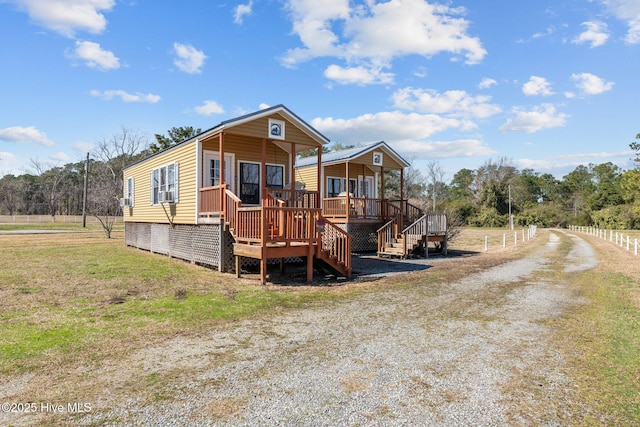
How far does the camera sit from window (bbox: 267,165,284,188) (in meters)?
13.9

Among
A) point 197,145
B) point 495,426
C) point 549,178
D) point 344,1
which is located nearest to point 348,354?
point 495,426

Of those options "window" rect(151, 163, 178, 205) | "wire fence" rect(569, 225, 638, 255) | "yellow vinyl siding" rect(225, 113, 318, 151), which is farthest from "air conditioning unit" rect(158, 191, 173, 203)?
"wire fence" rect(569, 225, 638, 255)

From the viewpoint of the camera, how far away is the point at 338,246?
10.5 m

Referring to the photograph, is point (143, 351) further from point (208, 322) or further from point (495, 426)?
point (495, 426)

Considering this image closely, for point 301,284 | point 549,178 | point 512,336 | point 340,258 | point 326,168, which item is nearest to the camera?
point 512,336

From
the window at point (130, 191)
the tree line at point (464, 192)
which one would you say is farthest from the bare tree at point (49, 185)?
the window at point (130, 191)

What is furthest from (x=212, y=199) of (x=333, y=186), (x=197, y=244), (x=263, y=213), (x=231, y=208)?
(x=333, y=186)

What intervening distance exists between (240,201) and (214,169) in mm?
3654

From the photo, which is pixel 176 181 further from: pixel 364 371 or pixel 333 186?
pixel 364 371

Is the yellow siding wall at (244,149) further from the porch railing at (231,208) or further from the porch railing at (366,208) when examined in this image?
the porch railing at (366,208)

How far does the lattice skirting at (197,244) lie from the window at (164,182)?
1.10 m

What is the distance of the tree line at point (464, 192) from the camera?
116 ft

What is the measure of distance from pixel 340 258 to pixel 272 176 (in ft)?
16.2

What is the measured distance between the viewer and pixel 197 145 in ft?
38.1
